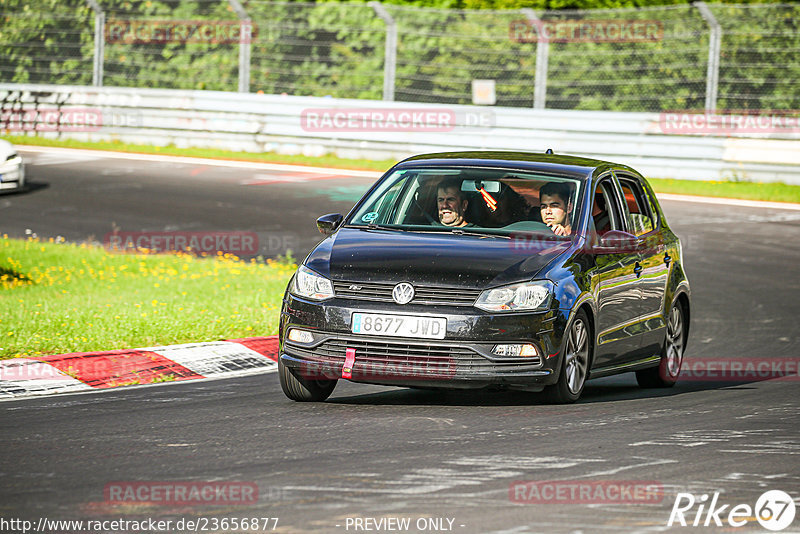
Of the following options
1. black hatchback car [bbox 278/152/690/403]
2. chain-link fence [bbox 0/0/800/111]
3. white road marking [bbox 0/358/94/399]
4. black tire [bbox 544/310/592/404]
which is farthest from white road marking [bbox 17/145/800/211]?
white road marking [bbox 0/358/94/399]

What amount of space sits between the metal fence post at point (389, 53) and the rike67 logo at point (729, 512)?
20208mm

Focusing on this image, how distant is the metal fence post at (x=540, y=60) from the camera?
24.2 meters

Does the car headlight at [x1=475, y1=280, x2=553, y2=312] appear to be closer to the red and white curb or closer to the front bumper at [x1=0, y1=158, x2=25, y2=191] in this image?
the red and white curb

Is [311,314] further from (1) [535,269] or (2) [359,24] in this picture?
(2) [359,24]

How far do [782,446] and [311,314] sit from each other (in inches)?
114

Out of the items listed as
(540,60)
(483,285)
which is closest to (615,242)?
(483,285)

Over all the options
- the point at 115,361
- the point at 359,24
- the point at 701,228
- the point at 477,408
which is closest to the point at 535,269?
the point at 477,408

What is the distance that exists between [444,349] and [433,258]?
62 centimetres

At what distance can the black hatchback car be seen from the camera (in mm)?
8180

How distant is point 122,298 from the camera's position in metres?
13.5

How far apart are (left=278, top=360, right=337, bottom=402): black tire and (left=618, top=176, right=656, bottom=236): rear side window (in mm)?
2790

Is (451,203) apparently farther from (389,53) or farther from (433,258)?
(389,53)

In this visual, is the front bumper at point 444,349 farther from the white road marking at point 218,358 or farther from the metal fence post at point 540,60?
the metal fence post at point 540,60

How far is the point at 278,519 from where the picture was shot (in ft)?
18.6
